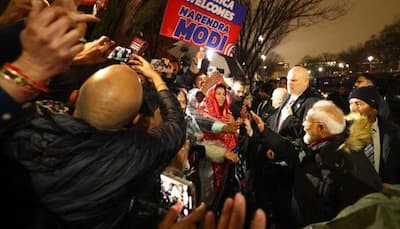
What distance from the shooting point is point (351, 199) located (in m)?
3.01

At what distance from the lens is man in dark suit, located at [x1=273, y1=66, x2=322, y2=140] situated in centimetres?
508

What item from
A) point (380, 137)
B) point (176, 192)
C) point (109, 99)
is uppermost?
point (109, 99)

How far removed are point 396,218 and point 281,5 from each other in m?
18.0

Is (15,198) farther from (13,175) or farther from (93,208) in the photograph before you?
(93,208)

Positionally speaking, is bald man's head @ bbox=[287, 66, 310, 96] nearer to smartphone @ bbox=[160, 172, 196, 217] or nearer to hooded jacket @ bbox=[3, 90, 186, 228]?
smartphone @ bbox=[160, 172, 196, 217]

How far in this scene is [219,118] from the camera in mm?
5293

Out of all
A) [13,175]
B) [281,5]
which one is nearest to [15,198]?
[13,175]

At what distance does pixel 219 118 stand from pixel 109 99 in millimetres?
3518

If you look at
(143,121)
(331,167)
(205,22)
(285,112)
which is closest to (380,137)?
(285,112)

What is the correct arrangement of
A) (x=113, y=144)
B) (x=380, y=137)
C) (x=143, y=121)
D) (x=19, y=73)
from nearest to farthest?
(x=19, y=73) < (x=113, y=144) < (x=143, y=121) < (x=380, y=137)

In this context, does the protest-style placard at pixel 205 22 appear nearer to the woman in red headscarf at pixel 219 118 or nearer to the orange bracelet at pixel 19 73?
the woman in red headscarf at pixel 219 118

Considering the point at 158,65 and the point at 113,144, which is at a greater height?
the point at 158,65

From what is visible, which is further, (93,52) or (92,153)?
(93,52)

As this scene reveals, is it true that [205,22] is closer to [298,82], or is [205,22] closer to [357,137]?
[298,82]
